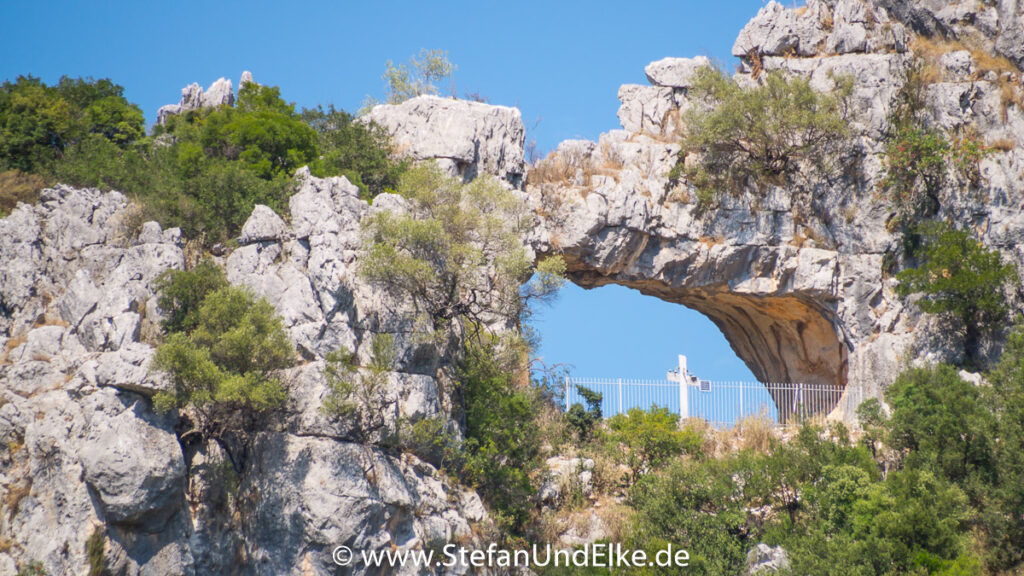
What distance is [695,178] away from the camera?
2880 cm

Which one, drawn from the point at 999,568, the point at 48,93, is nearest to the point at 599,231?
the point at 999,568

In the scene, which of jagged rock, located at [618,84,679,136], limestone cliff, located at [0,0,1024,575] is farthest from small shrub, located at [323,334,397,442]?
jagged rock, located at [618,84,679,136]

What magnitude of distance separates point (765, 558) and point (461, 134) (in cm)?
1345

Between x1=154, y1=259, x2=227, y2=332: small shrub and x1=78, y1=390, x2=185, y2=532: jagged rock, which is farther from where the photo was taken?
x1=154, y1=259, x2=227, y2=332: small shrub

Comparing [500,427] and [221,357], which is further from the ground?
[221,357]

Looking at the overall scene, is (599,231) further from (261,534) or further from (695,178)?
(261,534)

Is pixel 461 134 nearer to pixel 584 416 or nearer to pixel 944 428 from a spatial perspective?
pixel 584 416

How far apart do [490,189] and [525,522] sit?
7585 mm

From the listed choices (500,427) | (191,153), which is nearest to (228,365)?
(500,427)

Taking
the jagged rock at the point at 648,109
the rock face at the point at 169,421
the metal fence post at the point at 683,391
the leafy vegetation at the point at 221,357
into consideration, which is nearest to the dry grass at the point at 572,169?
the jagged rock at the point at 648,109

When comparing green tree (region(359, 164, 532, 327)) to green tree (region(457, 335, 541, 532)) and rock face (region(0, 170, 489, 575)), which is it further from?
green tree (region(457, 335, 541, 532))

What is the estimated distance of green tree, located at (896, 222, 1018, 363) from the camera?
1013 inches
